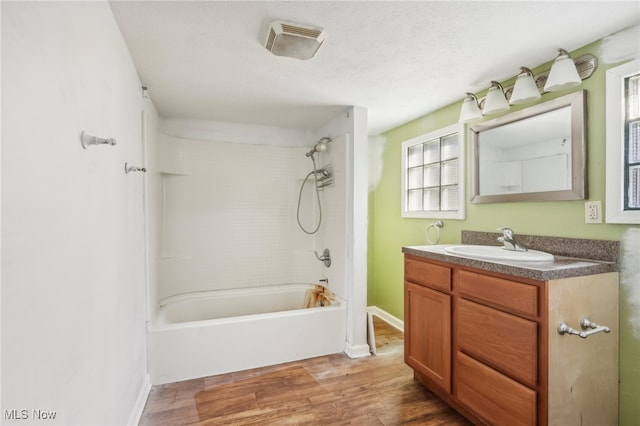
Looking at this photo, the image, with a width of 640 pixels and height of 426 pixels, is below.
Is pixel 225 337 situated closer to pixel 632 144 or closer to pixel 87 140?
pixel 87 140

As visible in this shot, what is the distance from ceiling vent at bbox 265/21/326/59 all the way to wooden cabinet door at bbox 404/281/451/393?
1.62m

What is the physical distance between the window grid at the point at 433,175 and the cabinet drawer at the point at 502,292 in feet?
3.26

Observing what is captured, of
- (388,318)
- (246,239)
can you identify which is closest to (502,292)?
(388,318)

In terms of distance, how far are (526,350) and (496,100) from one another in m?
1.51

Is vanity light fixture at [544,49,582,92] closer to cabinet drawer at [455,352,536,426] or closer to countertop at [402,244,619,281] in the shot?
countertop at [402,244,619,281]

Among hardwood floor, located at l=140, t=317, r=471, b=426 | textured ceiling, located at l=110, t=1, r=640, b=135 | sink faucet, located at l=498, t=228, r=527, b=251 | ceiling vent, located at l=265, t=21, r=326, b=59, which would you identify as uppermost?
textured ceiling, located at l=110, t=1, r=640, b=135

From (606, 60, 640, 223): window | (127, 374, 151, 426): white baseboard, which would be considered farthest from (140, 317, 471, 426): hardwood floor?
(606, 60, 640, 223): window

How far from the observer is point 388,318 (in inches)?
134

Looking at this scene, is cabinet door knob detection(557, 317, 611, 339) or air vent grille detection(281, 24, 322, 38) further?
air vent grille detection(281, 24, 322, 38)

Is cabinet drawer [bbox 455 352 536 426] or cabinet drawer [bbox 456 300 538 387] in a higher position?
cabinet drawer [bbox 456 300 538 387]

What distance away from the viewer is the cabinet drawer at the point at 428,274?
1.86 m

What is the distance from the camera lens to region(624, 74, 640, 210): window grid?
1471 millimetres

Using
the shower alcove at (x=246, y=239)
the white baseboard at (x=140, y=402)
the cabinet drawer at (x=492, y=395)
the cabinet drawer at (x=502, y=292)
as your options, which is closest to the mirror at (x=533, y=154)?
the cabinet drawer at (x=502, y=292)

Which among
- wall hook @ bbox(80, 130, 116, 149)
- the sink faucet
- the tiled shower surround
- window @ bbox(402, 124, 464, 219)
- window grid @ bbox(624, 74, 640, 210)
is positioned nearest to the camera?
wall hook @ bbox(80, 130, 116, 149)
